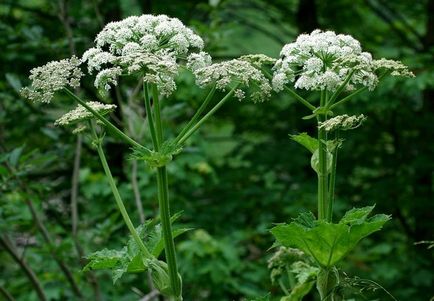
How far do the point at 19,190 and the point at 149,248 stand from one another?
7.05ft

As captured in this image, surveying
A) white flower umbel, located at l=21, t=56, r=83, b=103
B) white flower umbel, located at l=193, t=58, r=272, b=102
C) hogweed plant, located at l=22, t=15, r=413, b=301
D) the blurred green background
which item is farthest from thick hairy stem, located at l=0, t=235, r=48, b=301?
white flower umbel, located at l=193, t=58, r=272, b=102

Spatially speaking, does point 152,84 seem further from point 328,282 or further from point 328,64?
point 328,282

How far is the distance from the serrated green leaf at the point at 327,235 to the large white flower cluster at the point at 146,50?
18.2 inches

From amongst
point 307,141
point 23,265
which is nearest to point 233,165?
point 23,265

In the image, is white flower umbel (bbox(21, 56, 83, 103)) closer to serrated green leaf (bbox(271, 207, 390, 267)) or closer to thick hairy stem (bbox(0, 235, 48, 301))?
serrated green leaf (bbox(271, 207, 390, 267))

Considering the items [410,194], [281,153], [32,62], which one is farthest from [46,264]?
[410,194]

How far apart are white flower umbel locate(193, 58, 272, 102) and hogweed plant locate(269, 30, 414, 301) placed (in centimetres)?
5

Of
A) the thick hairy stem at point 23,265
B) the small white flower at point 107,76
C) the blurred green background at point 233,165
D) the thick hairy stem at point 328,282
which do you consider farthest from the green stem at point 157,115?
the blurred green background at point 233,165

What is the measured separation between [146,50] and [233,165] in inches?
219

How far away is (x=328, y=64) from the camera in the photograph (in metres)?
2.08

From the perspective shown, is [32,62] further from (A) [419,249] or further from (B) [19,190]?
(A) [419,249]

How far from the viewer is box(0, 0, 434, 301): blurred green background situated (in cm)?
523

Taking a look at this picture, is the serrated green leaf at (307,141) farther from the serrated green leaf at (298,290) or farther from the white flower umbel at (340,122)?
the serrated green leaf at (298,290)

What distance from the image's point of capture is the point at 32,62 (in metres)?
5.93
